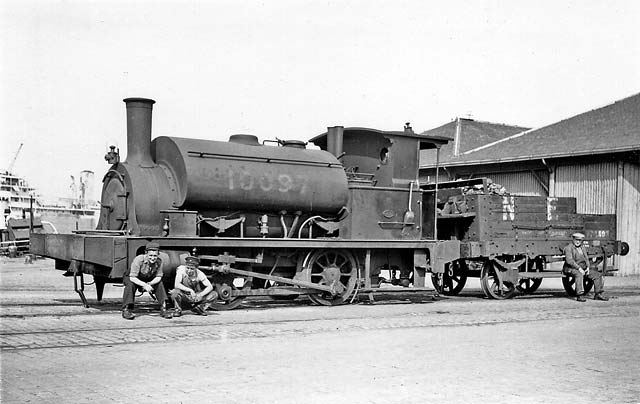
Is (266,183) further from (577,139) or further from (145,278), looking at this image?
(577,139)

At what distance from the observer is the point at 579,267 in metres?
15.6

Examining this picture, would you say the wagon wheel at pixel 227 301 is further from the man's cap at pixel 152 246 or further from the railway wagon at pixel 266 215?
the man's cap at pixel 152 246

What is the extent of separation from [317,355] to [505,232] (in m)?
8.54

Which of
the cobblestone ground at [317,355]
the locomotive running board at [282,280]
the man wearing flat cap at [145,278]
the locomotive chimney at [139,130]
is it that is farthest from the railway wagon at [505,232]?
the locomotive chimney at [139,130]

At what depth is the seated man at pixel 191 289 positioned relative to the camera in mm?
11172

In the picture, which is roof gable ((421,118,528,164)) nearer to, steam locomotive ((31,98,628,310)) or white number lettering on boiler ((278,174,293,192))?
→ steam locomotive ((31,98,628,310))

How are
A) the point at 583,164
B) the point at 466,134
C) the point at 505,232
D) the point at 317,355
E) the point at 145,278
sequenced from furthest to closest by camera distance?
the point at 466,134 → the point at 583,164 → the point at 505,232 → the point at 145,278 → the point at 317,355

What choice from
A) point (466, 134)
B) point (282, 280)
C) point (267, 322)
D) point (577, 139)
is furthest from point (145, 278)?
point (466, 134)

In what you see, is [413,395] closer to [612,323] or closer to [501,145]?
[612,323]

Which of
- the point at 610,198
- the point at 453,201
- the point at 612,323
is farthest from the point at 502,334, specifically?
the point at 610,198

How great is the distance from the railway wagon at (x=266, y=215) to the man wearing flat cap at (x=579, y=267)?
2.97 meters

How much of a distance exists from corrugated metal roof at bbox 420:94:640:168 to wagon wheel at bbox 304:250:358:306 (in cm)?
1319

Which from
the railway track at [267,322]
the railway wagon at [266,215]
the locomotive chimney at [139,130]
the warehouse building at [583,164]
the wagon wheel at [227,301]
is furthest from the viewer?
the warehouse building at [583,164]

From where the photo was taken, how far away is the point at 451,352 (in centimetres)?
832
